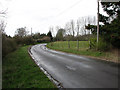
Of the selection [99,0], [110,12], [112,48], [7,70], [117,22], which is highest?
[99,0]

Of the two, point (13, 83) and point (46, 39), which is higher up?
point (46, 39)

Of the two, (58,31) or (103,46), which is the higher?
(58,31)

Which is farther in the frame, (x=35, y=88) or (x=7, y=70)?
(x=7, y=70)

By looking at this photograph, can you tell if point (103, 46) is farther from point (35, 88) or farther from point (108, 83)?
point (35, 88)

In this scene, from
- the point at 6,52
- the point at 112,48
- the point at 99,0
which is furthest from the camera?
the point at 99,0

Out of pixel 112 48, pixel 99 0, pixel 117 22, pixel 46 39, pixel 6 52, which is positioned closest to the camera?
pixel 6 52

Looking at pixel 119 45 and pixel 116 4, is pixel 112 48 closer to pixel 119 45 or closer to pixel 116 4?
pixel 119 45

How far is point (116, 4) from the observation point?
31.6 ft

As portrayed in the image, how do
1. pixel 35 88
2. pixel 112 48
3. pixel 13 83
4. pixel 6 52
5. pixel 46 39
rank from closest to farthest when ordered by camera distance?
1. pixel 35 88
2. pixel 13 83
3. pixel 6 52
4. pixel 112 48
5. pixel 46 39

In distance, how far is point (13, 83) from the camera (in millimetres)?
3736

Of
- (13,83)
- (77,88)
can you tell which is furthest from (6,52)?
(77,88)

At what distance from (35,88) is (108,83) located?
10.7 ft

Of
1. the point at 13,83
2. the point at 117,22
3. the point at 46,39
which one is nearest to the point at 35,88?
the point at 13,83

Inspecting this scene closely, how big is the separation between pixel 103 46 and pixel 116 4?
5.06 meters
